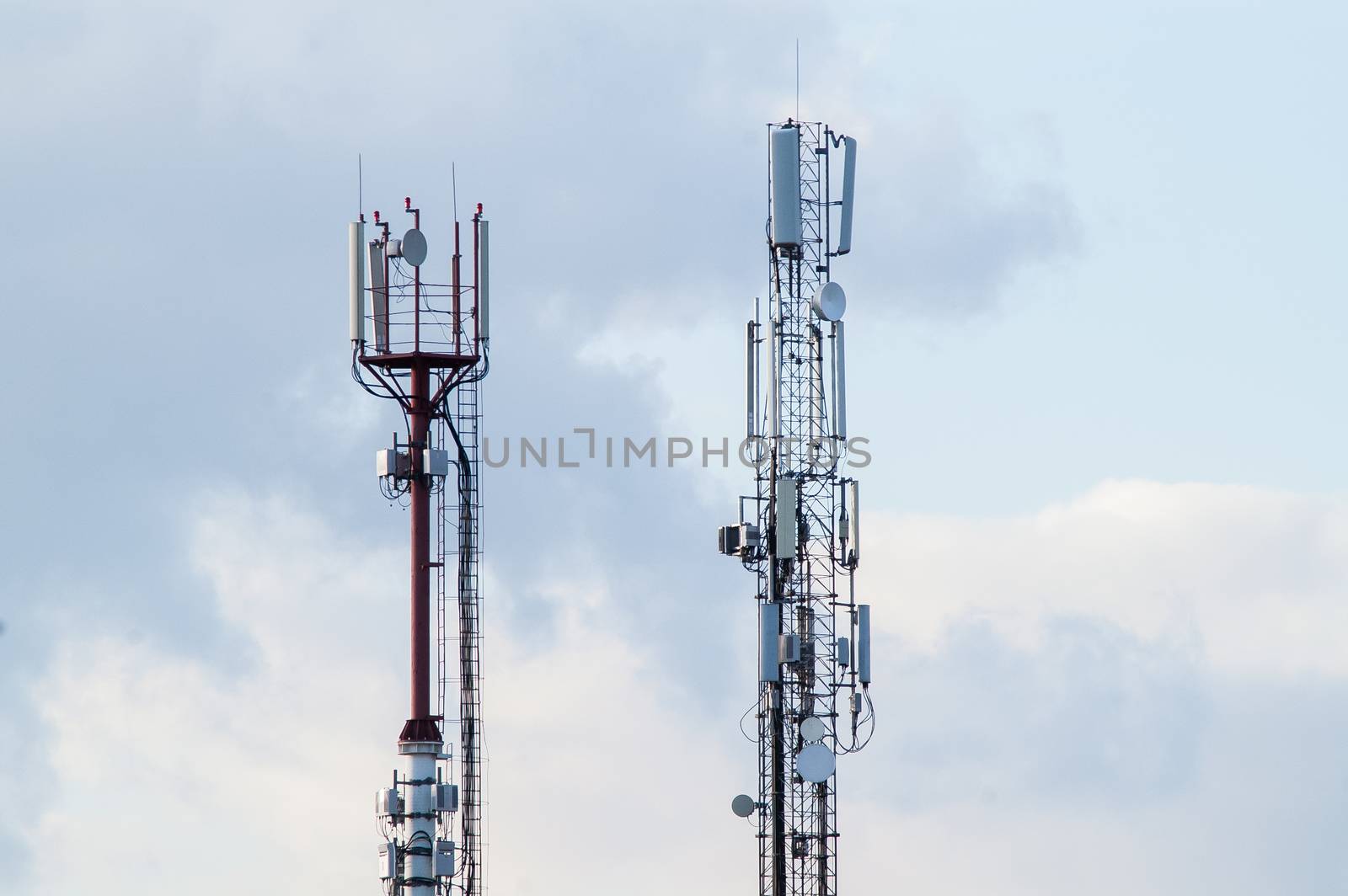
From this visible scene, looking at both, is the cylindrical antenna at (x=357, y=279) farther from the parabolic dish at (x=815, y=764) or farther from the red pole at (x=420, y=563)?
the parabolic dish at (x=815, y=764)

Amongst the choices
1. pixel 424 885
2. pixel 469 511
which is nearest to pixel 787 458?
pixel 469 511

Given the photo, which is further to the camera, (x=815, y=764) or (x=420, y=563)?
(x=420, y=563)

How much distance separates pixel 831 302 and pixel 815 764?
1449 centimetres

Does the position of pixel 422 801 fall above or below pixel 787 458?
below

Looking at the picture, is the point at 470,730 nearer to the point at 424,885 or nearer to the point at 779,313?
the point at 424,885

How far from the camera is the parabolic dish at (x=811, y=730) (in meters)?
105

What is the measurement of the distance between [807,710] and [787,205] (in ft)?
52.1

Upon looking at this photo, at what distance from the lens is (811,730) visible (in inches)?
4122

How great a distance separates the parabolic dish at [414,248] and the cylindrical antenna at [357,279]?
4.32 ft

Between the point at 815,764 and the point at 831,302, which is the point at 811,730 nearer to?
the point at 815,764

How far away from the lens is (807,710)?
347ft

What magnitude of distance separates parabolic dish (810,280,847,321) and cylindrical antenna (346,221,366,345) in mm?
14142

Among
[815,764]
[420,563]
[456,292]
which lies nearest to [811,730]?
[815,764]

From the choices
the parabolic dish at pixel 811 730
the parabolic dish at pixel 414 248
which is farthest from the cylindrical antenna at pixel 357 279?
the parabolic dish at pixel 811 730
